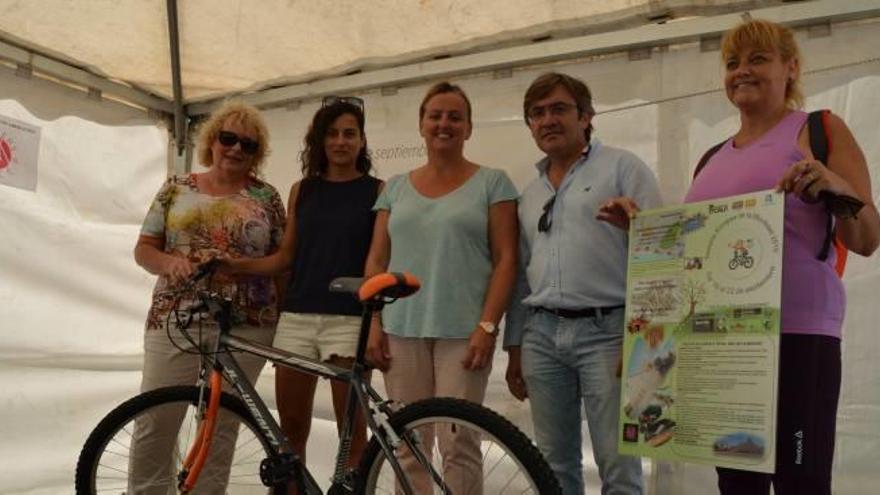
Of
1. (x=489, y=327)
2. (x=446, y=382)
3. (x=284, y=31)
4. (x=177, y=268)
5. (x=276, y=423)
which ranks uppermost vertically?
(x=284, y=31)

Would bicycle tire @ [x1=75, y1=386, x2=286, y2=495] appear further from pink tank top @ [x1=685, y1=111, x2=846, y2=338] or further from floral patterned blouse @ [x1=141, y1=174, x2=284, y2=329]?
pink tank top @ [x1=685, y1=111, x2=846, y2=338]

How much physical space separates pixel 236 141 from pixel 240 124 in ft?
0.28

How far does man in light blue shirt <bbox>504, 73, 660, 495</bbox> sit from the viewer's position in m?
1.66

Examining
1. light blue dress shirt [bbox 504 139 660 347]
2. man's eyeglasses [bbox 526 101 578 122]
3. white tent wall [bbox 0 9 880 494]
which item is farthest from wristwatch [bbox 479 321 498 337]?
white tent wall [bbox 0 9 880 494]

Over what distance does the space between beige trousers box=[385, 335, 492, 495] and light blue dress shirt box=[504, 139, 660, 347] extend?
24 cm

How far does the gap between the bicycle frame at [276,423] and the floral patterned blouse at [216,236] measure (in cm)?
23

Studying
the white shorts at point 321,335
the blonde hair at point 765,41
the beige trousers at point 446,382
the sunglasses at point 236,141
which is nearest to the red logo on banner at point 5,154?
the sunglasses at point 236,141

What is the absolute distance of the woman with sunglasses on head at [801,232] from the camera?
51.4 inches

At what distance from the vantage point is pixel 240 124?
2.30 metres

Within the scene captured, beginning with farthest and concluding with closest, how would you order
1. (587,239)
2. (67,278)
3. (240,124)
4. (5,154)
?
(67,278) < (5,154) < (240,124) < (587,239)

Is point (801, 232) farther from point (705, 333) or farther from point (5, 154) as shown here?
point (5, 154)

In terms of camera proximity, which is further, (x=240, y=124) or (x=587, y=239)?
(x=240, y=124)

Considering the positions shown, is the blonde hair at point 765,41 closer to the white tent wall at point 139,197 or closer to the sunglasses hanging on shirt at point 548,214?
the sunglasses hanging on shirt at point 548,214

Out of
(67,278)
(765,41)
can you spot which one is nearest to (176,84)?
(67,278)
